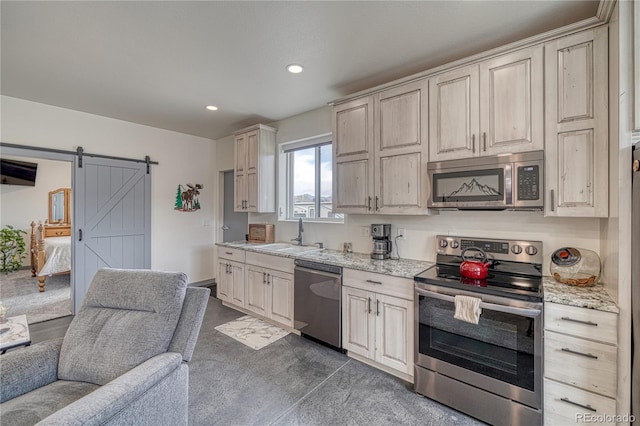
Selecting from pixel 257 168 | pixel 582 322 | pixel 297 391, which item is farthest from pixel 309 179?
pixel 582 322

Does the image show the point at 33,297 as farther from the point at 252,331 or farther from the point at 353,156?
the point at 353,156

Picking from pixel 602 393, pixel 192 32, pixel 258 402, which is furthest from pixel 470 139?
pixel 258 402

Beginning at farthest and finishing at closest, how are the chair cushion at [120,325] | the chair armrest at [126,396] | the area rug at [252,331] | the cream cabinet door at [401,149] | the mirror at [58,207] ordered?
the mirror at [58,207]
the area rug at [252,331]
the cream cabinet door at [401,149]
the chair cushion at [120,325]
the chair armrest at [126,396]

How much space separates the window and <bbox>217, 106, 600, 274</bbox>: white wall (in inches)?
5.1

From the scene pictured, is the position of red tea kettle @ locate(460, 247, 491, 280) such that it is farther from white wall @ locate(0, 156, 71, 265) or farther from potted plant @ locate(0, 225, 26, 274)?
potted plant @ locate(0, 225, 26, 274)

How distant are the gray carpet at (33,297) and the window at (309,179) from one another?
3.39 m

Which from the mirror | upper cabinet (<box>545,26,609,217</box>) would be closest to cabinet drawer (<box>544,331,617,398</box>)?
upper cabinet (<box>545,26,609,217</box>)

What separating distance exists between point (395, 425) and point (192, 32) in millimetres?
3053

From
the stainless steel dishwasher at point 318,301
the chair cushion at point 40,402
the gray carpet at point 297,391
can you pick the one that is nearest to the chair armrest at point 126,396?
the chair cushion at point 40,402

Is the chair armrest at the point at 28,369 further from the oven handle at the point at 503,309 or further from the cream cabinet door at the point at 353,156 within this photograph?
the cream cabinet door at the point at 353,156

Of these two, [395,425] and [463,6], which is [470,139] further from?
[395,425]

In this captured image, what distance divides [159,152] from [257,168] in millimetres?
1828

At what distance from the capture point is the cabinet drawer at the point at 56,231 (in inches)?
228

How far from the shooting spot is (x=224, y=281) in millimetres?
4043
